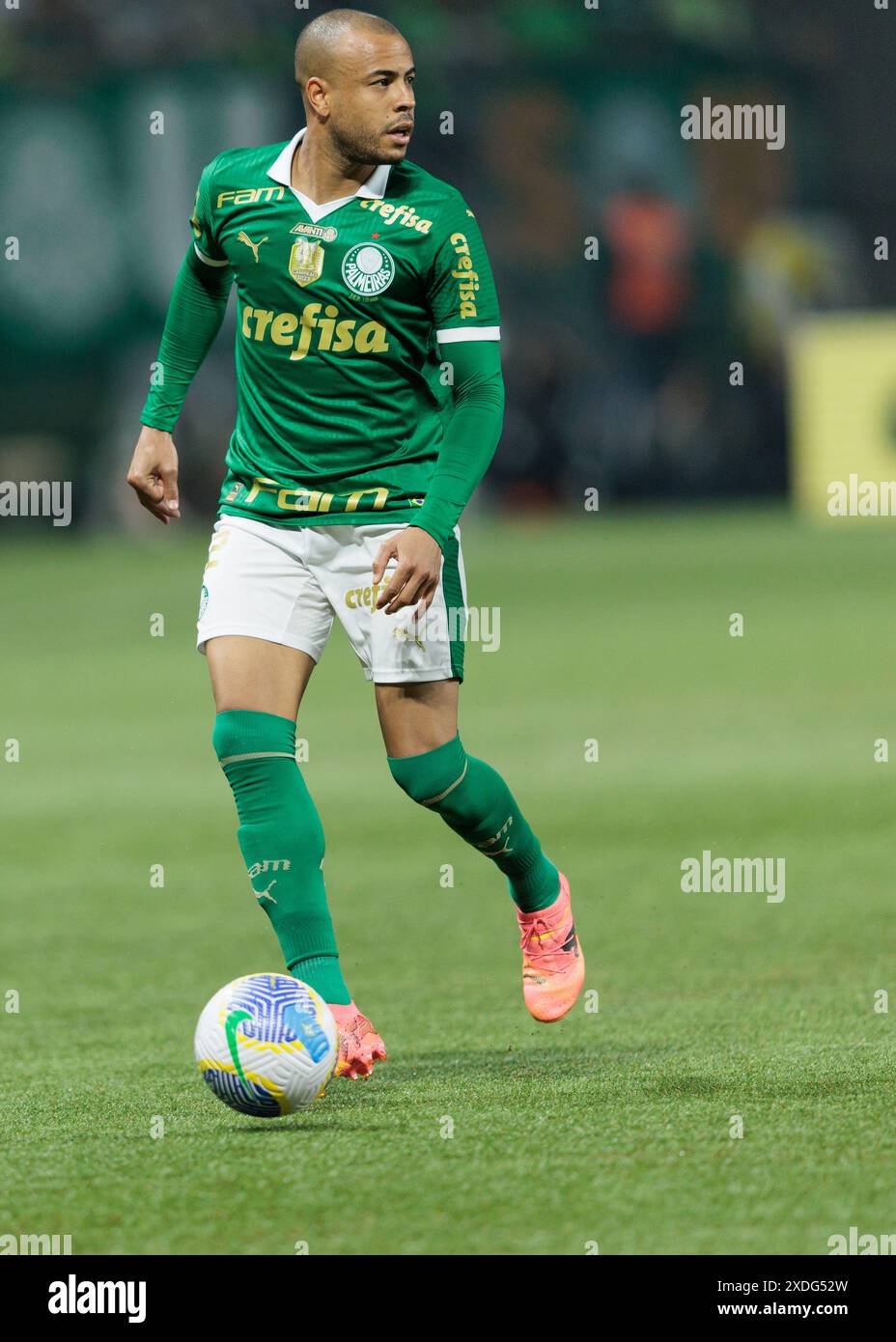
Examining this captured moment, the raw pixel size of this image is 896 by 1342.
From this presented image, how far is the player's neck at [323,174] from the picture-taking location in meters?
5.38

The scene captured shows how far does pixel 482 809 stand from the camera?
5613 mm

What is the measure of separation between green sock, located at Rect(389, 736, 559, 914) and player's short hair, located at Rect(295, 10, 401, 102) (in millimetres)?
1649

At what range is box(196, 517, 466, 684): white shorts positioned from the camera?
→ 534 centimetres

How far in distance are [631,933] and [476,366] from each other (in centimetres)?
271

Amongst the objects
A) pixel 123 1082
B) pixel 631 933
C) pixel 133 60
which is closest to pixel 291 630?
pixel 123 1082

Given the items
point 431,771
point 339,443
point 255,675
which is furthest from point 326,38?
point 431,771

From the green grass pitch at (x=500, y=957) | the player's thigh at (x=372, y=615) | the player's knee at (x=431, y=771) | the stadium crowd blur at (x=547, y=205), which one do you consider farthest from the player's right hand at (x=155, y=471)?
the stadium crowd blur at (x=547, y=205)

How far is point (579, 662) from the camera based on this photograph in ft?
49.4

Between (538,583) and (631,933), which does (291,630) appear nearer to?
(631,933)

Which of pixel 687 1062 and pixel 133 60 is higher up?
pixel 133 60

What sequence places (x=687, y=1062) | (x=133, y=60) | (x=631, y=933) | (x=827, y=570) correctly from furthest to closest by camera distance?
(x=133, y=60)
(x=827, y=570)
(x=631, y=933)
(x=687, y=1062)

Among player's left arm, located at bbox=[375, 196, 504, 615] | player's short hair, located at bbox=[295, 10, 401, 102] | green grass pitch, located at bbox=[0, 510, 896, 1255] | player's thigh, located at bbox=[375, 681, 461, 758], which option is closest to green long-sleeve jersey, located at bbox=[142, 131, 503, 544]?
player's left arm, located at bbox=[375, 196, 504, 615]

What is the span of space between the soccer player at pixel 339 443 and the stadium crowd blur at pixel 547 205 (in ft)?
71.6

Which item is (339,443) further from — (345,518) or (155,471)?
(155,471)
